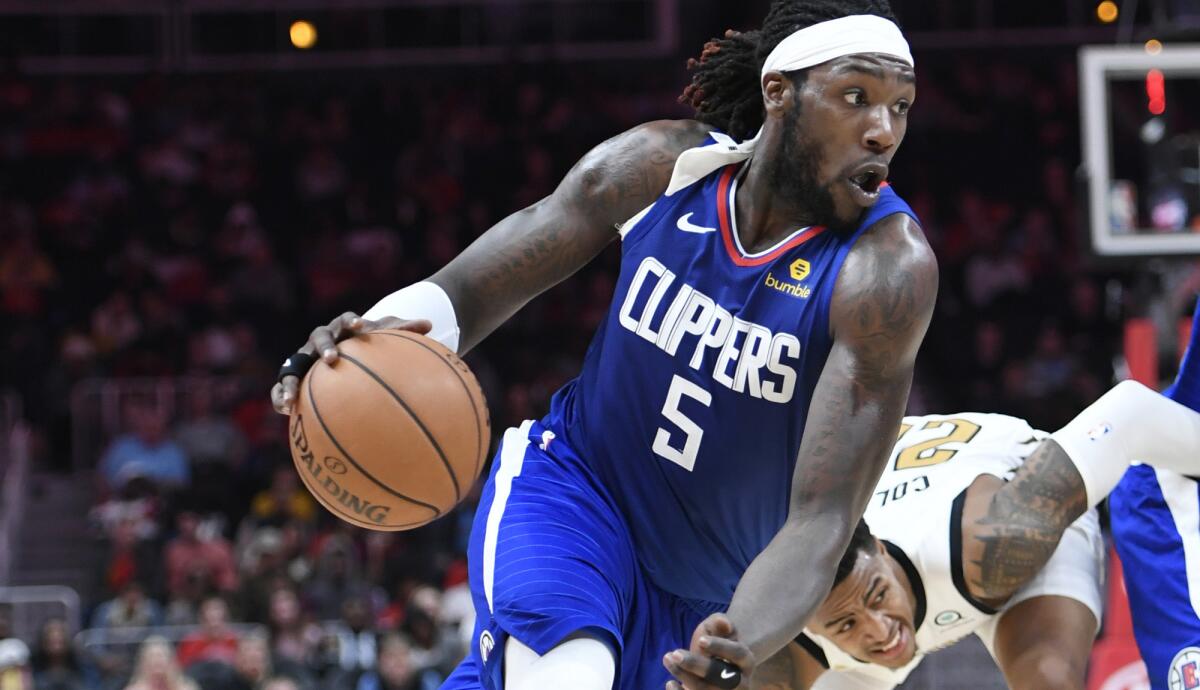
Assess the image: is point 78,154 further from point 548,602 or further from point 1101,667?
point 548,602

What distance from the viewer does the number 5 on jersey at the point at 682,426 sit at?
3.46m

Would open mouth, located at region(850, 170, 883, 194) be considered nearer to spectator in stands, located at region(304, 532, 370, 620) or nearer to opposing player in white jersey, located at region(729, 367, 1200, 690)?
opposing player in white jersey, located at region(729, 367, 1200, 690)

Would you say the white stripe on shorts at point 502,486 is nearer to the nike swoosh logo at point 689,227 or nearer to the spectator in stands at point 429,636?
the nike swoosh logo at point 689,227

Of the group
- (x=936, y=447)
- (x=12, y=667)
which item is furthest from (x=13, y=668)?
(x=936, y=447)

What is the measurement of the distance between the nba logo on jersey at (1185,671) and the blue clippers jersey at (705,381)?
1.52 meters

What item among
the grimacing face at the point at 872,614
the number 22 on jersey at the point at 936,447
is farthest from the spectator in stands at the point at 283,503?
the grimacing face at the point at 872,614

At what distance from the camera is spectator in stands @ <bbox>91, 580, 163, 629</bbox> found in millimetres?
10000

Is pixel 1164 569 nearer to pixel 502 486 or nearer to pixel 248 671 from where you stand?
pixel 502 486

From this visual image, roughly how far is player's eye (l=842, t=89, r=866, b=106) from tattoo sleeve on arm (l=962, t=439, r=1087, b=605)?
60.7 inches

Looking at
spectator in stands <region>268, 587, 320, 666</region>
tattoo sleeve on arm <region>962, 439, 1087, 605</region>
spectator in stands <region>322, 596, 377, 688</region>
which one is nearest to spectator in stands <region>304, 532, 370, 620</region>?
spectator in stands <region>322, 596, 377, 688</region>

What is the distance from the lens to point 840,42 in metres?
3.37

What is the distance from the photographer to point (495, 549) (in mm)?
3379

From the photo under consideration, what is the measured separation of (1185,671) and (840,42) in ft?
7.11

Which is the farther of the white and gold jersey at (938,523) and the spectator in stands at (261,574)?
the spectator in stands at (261,574)
